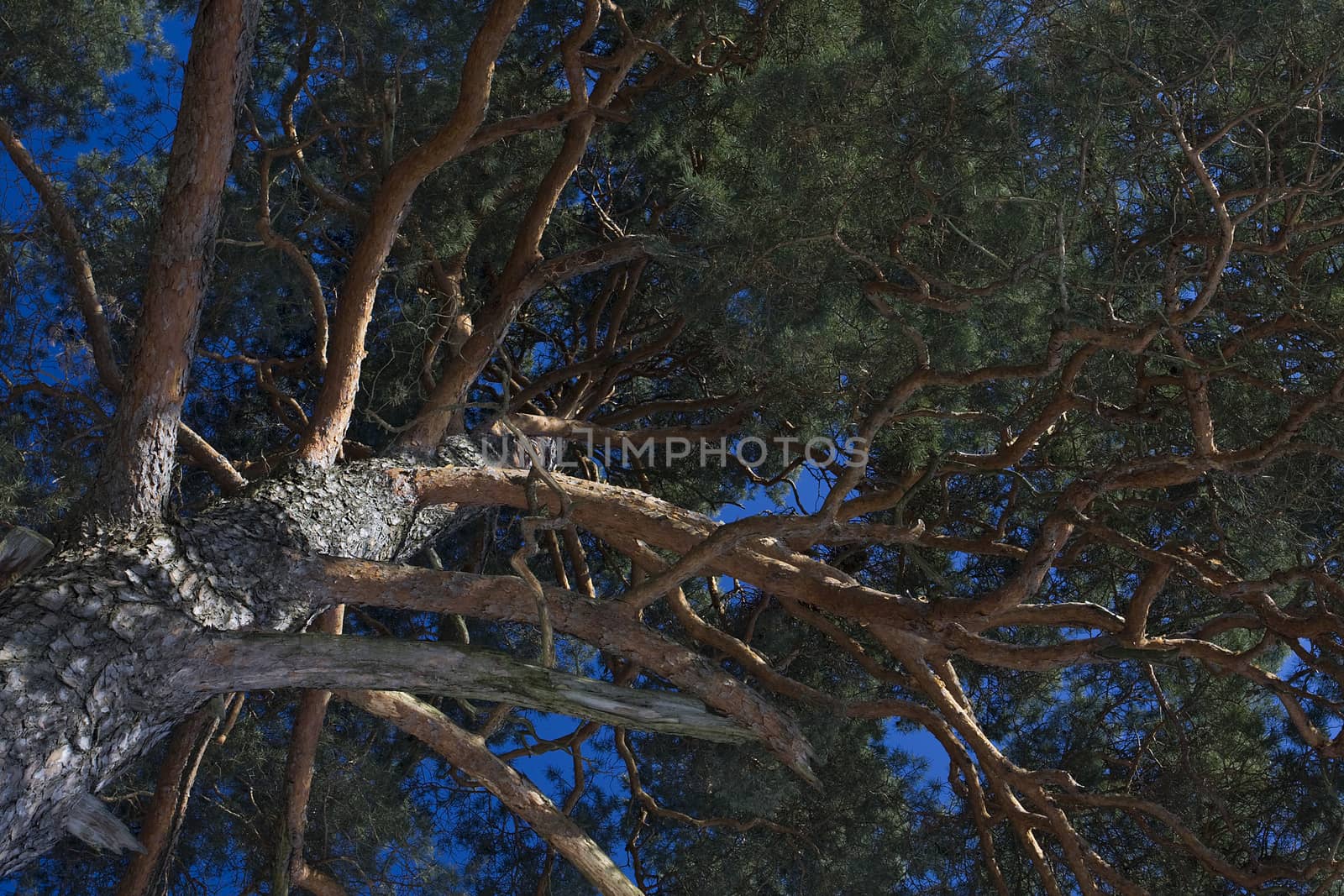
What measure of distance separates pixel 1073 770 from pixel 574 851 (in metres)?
2.41

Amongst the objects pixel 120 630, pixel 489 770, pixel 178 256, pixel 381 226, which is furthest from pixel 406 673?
pixel 381 226

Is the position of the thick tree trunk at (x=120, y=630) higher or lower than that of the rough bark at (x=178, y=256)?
lower

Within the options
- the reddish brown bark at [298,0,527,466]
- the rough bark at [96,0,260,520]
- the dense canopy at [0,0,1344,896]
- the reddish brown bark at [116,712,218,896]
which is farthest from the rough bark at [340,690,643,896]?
the rough bark at [96,0,260,520]

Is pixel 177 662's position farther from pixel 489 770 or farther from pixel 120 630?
pixel 489 770

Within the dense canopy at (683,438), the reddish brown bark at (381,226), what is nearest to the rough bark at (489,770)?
the dense canopy at (683,438)

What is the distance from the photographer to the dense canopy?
3.20 meters

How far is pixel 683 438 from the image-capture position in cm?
462

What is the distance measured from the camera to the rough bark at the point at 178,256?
3256 mm

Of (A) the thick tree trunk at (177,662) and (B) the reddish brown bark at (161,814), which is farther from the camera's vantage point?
(B) the reddish brown bark at (161,814)

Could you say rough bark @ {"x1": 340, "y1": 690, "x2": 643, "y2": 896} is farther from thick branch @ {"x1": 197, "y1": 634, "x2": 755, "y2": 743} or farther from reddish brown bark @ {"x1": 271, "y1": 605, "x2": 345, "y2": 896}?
thick branch @ {"x1": 197, "y1": 634, "x2": 755, "y2": 743}

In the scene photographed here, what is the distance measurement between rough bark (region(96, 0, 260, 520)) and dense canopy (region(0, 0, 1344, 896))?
0.04 feet

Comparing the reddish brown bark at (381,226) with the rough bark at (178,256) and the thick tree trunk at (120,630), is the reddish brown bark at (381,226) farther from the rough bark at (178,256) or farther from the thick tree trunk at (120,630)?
the rough bark at (178,256)

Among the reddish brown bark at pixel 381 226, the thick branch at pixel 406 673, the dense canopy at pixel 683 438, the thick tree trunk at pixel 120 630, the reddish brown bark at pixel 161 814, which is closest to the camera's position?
the thick tree trunk at pixel 120 630

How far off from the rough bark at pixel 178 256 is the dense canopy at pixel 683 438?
0.5 inches
